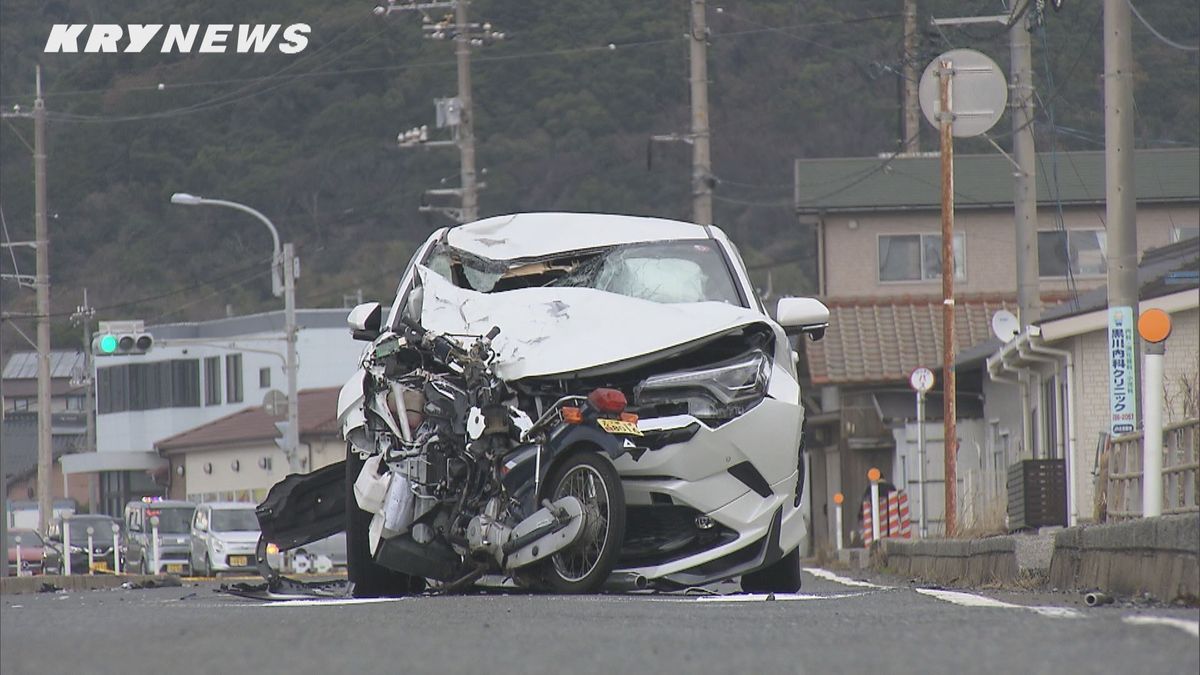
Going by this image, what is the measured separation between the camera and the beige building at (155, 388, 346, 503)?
193 feet

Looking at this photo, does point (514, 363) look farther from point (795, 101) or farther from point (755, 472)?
point (795, 101)

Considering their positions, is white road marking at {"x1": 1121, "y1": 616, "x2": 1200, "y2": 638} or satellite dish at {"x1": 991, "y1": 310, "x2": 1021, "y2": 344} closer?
white road marking at {"x1": 1121, "y1": 616, "x2": 1200, "y2": 638}

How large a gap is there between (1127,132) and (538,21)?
5184 cm

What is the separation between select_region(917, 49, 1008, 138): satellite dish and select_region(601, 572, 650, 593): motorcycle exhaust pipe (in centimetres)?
1497

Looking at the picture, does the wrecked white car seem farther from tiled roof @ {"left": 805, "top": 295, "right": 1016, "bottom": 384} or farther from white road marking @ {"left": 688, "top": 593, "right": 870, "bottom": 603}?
tiled roof @ {"left": 805, "top": 295, "right": 1016, "bottom": 384}

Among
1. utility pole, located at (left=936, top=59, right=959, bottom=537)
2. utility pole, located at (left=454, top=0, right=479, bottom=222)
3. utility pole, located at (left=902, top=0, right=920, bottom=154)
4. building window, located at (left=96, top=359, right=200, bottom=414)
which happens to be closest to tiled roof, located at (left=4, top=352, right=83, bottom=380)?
building window, located at (left=96, top=359, right=200, bottom=414)

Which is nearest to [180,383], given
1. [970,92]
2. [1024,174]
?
[1024,174]

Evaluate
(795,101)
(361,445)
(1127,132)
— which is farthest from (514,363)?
(795,101)

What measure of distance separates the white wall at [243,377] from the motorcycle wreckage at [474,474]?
2050 inches

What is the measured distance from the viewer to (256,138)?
3081 inches

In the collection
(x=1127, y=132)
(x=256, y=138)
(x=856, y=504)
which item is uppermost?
(x=256, y=138)

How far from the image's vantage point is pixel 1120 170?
55.4 ft

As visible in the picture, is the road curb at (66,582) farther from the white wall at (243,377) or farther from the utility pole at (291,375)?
the white wall at (243,377)

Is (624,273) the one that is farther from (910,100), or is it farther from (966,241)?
(910,100)
